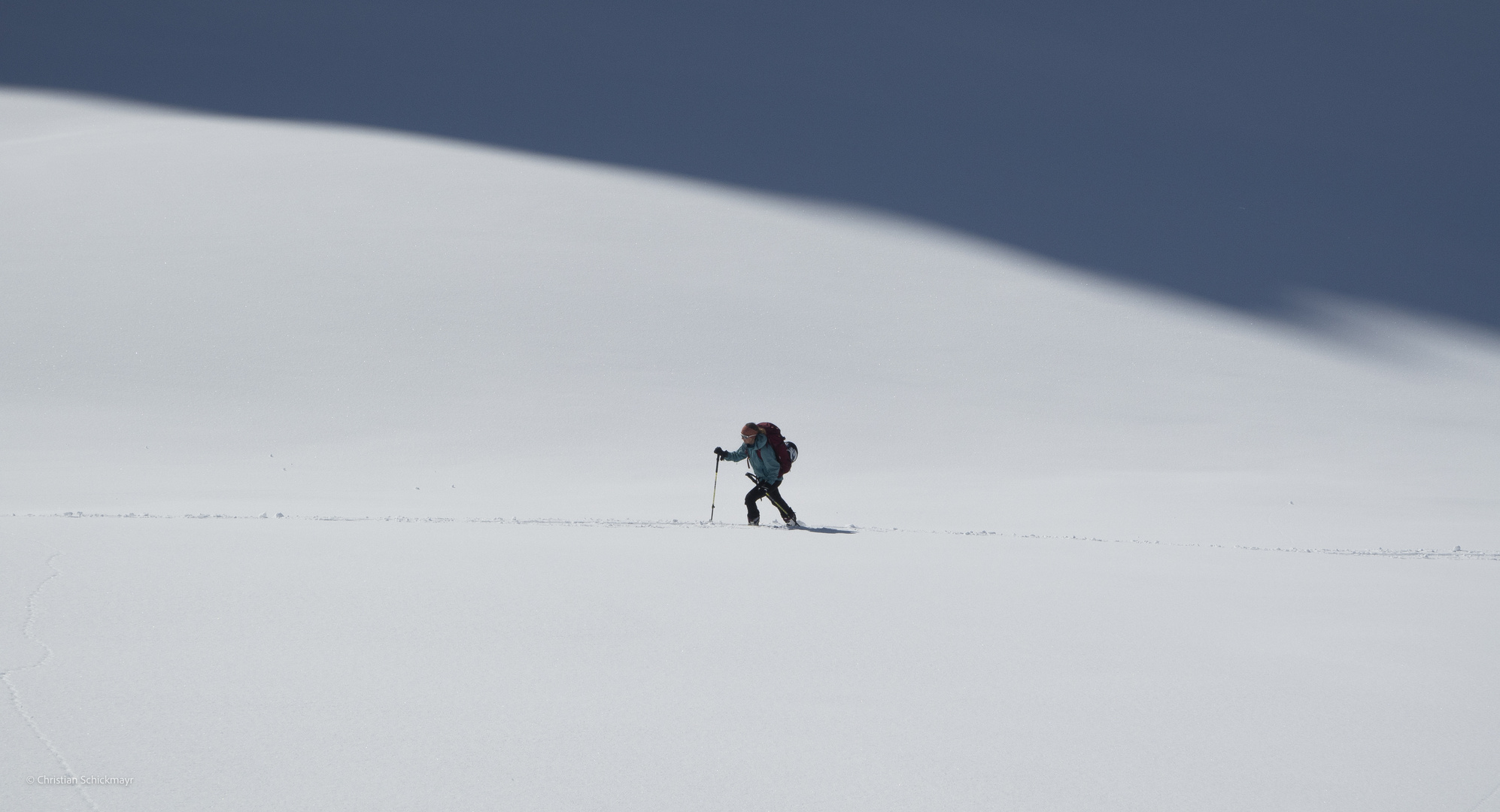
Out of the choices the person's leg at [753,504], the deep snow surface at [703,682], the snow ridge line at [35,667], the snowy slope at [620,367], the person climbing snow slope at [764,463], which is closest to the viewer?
the snow ridge line at [35,667]

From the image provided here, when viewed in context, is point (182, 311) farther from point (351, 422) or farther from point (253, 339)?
point (351, 422)

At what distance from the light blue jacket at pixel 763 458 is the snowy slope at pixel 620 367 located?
6.25 ft

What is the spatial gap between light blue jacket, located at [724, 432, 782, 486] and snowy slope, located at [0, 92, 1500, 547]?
1.91 meters

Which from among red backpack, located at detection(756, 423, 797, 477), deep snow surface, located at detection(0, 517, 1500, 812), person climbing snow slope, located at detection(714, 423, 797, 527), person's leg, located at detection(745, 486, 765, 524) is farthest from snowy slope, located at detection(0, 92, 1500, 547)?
deep snow surface, located at detection(0, 517, 1500, 812)

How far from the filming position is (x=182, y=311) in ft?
55.2

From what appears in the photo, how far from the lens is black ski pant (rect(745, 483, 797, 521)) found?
28.1ft

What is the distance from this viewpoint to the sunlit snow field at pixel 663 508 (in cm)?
362

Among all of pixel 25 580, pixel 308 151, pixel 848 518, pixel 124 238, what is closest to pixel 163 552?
pixel 25 580

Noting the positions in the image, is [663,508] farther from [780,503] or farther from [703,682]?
[703,682]

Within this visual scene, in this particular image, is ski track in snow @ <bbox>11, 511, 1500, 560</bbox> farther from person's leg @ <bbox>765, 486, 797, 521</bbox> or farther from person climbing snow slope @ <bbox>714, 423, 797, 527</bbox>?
person climbing snow slope @ <bbox>714, 423, 797, 527</bbox>

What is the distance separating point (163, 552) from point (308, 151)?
19.9 metres

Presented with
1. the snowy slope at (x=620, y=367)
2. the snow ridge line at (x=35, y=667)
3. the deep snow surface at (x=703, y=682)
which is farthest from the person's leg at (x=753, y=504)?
the snow ridge line at (x=35, y=667)

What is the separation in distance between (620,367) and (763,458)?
8256mm

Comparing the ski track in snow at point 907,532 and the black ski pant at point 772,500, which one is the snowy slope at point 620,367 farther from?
the black ski pant at point 772,500
